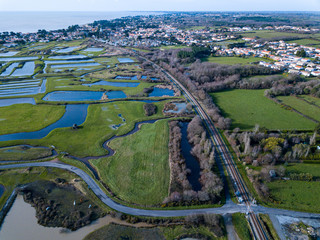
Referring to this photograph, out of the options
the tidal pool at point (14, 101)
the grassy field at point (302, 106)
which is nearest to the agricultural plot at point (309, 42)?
the grassy field at point (302, 106)

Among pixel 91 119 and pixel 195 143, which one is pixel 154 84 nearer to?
pixel 91 119

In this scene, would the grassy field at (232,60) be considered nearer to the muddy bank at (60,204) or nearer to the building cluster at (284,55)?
the building cluster at (284,55)

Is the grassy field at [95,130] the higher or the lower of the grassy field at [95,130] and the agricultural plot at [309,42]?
the lower

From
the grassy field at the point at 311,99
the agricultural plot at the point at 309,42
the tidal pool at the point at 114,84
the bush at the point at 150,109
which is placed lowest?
the bush at the point at 150,109

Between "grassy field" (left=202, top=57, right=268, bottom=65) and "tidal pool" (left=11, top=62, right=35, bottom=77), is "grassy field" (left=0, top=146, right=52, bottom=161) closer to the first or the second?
"tidal pool" (left=11, top=62, right=35, bottom=77)

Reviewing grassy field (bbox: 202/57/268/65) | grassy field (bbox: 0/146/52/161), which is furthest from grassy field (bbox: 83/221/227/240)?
grassy field (bbox: 202/57/268/65)

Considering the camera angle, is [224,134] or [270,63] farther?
[270,63]

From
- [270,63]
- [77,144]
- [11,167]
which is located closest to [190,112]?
[77,144]
